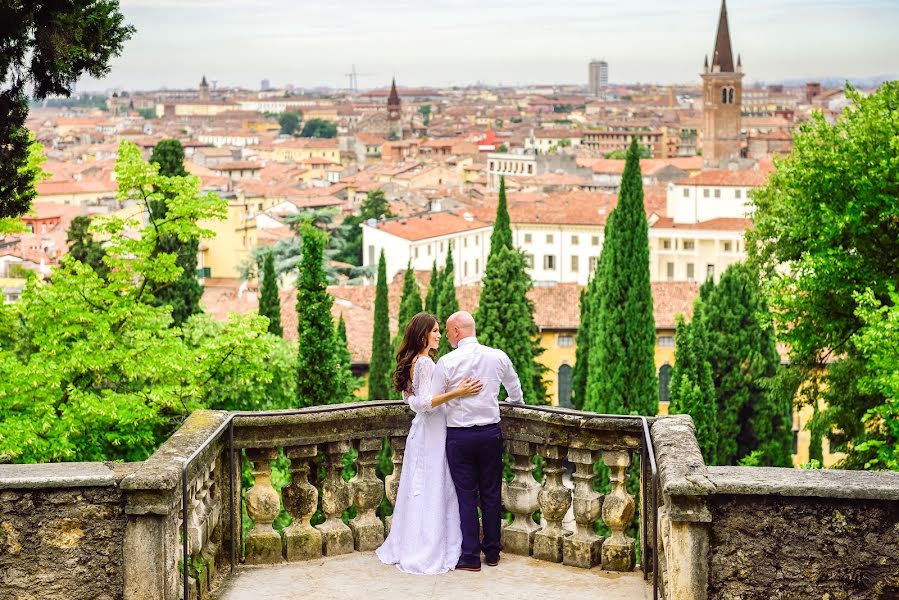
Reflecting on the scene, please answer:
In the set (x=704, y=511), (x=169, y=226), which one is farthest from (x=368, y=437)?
(x=169, y=226)

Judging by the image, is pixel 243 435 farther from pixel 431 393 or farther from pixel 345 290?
pixel 345 290

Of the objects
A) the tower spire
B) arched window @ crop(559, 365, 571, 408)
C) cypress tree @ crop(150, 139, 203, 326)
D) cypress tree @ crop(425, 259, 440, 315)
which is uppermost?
the tower spire

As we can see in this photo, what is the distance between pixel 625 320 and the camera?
147 ft

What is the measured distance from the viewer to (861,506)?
17.9 ft

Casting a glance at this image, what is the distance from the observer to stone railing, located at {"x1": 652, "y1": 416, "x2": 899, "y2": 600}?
215 inches

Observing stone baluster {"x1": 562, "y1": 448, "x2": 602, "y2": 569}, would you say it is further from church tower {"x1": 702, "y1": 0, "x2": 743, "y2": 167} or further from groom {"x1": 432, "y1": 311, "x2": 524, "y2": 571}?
church tower {"x1": 702, "y1": 0, "x2": 743, "y2": 167}

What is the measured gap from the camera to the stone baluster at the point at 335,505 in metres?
7.26

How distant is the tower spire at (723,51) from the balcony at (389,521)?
16414 centimetres

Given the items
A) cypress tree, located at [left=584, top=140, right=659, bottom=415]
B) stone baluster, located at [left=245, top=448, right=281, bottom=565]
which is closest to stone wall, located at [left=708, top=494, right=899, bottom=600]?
stone baluster, located at [left=245, top=448, right=281, bottom=565]

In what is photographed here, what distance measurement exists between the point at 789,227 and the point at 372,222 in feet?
266

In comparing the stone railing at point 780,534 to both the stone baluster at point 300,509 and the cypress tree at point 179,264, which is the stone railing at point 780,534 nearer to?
the stone baluster at point 300,509

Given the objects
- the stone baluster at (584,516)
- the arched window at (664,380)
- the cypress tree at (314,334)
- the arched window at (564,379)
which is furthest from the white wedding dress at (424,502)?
the arched window at (564,379)

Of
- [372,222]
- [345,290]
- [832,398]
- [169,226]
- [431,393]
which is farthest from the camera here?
[372,222]

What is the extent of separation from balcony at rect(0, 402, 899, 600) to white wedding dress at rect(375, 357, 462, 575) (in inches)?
4.4
